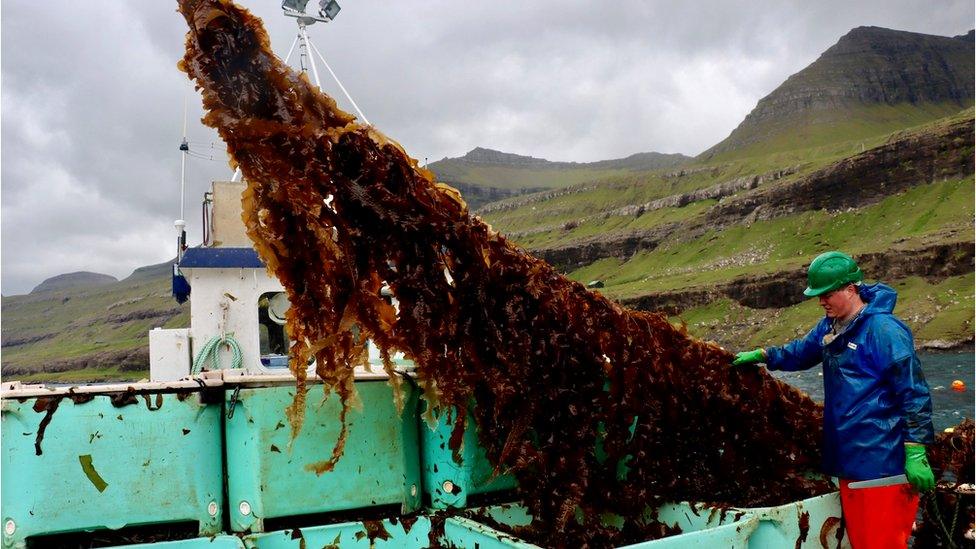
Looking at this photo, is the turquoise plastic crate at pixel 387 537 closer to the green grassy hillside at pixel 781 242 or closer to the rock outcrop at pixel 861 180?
the green grassy hillside at pixel 781 242

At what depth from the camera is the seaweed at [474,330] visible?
3.61 meters

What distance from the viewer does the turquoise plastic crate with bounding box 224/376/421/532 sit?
3.96 metres

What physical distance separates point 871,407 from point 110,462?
460cm

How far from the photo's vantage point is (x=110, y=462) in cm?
378

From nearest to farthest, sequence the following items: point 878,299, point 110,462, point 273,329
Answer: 1. point 110,462
2. point 878,299
3. point 273,329

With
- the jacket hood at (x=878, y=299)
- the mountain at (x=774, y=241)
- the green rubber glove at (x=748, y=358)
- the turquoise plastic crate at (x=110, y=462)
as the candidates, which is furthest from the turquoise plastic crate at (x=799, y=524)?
the mountain at (x=774, y=241)

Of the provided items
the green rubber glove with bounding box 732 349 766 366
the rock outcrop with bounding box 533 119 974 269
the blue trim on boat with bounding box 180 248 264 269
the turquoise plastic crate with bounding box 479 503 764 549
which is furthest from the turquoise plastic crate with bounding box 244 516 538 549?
the rock outcrop with bounding box 533 119 974 269

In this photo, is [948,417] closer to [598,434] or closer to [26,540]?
[598,434]

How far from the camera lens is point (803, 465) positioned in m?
5.25

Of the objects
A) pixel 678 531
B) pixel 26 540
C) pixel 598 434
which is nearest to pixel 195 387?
pixel 26 540

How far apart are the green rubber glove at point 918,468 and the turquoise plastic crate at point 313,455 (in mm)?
3038

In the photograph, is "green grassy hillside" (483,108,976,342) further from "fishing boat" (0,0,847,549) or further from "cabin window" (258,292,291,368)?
"fishing boat" (0,0,847,549)

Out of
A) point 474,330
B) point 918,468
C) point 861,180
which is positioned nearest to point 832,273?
point 918,468

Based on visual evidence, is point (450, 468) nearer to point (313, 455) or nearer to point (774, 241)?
point (313, 455)
